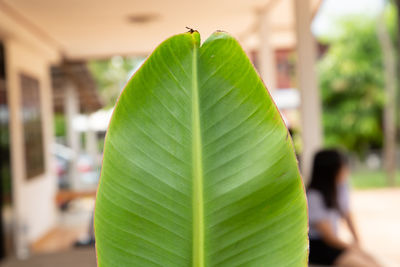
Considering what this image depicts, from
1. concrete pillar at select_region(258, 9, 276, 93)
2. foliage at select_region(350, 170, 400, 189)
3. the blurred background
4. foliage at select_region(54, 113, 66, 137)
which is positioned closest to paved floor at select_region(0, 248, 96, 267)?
the blurred background

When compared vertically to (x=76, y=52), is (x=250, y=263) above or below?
below

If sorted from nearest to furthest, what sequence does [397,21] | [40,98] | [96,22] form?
[397,21] < [96,22] < [40,98]

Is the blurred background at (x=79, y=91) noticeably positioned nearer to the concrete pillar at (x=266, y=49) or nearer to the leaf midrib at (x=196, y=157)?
the concrete pillar at (x=266, y=49)

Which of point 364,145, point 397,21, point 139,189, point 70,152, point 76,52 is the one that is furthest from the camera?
point 364,145

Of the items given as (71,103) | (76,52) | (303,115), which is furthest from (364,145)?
(303,115)

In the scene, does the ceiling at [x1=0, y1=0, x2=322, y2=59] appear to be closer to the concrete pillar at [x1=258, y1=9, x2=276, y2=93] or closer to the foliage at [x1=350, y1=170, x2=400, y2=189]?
the concrete pillar at [x1=258, y1=9, x2=276, y2=93]

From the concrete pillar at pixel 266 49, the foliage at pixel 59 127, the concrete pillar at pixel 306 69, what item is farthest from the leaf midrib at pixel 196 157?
the foliage at pixel 59 127

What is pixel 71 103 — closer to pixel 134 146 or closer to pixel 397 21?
pixel 397 21
